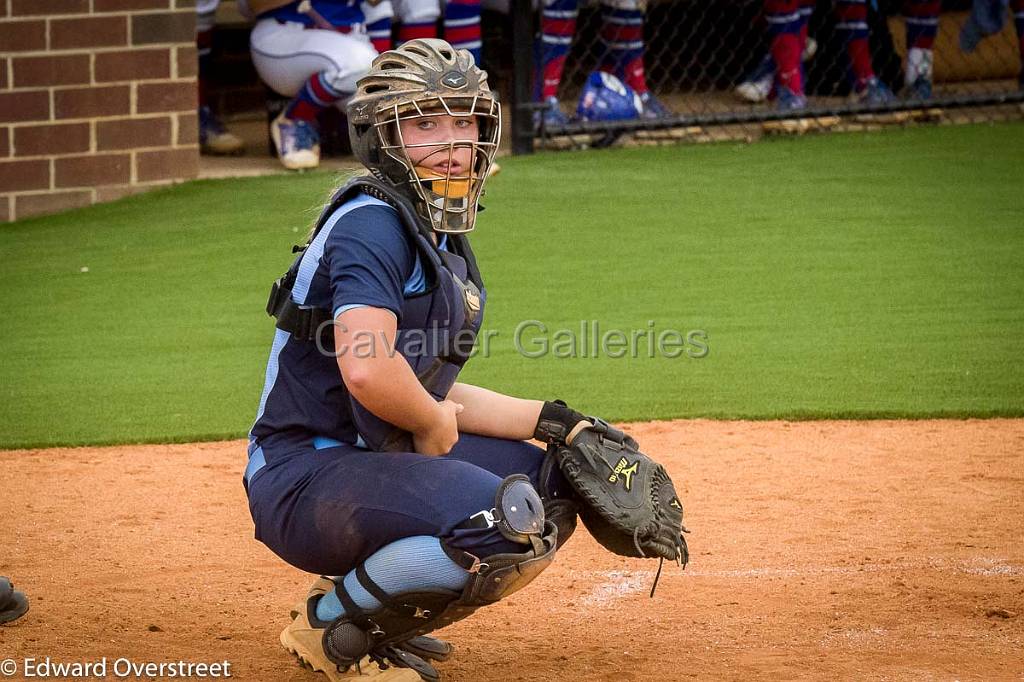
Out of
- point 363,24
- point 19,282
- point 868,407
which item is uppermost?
point 363,24

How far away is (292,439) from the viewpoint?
2623mm

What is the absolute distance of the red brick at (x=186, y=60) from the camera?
8156 mm

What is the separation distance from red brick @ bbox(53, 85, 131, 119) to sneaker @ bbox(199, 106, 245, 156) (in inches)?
52.3

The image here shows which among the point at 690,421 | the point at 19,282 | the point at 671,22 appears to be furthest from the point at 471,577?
the point at 671,22

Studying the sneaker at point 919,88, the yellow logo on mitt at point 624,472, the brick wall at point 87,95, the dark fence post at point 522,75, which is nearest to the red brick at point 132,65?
the brick wall at point 87,95

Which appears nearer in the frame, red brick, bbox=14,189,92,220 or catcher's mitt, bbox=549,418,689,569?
catcher's mitt, bbox=549,418,689,569

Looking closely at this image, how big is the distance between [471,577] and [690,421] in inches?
94.6

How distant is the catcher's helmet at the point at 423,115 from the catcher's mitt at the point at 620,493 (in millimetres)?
525

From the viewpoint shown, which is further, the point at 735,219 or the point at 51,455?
the point at 735,219

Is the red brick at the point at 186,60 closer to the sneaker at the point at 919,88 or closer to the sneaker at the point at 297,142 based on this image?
the sneaker at the point at 297,142

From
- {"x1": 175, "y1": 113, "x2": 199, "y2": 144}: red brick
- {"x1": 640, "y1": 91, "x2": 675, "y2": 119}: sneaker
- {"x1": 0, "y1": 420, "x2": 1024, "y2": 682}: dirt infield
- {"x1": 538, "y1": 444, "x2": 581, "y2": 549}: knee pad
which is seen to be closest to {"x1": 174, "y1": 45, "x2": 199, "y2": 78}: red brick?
{"x1": 175, "y1": 113, "x2": 199, "y2": 144}: red brick

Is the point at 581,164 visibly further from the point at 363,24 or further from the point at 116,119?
the point at 116,119

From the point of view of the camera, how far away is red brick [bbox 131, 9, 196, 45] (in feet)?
26.6

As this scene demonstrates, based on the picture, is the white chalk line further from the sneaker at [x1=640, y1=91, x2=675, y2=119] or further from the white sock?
the white sock
